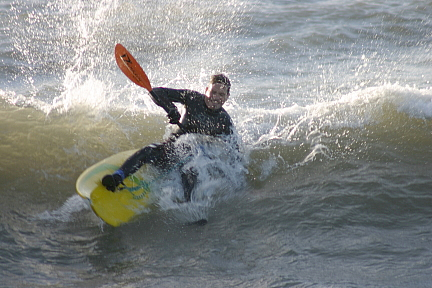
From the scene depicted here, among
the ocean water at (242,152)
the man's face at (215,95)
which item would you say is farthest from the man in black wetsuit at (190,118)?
the ocean water at (242,152)

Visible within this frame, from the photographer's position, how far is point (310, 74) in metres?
7.63

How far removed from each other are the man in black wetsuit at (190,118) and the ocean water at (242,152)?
8.1 inches

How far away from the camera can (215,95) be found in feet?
13.8

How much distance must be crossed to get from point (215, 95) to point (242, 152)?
2.29 ft

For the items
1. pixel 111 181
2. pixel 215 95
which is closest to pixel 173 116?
pixel 215 95

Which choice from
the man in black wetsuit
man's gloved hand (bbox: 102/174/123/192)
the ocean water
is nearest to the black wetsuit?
the man in black wetsuit

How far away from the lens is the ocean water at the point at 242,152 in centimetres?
290

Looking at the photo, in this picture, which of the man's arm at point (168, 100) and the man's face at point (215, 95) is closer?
the man's arm at point (168, 100)

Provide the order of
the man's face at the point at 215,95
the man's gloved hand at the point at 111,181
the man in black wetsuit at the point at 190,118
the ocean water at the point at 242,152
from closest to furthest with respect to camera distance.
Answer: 1. the ocean water at the point at 242,152
2. the man's gloved hand at the point at 111,181
3. the man in black wetsuit at the point at 190,118
4. the man's face at the point at 215,95

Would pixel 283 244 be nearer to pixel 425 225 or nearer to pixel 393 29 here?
pixel 425 225

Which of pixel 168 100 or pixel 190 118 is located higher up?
pixel 168 100

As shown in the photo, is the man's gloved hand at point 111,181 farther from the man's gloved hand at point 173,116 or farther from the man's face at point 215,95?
the man's face at point 215,95

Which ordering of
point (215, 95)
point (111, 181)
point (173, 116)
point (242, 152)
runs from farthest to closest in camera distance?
1. point (242, 152)
2. point (215, 95)
3. point (173, 116)
4. point (111, 181)

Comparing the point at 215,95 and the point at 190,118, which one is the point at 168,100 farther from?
the point at 215,95
